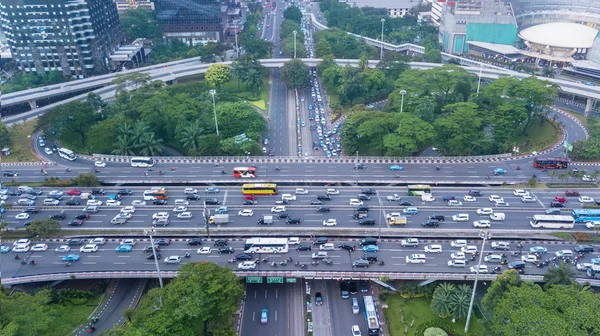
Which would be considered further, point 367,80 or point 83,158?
point 367,80

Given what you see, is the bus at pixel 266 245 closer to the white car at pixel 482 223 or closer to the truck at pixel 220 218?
the truck at pixel 220 218

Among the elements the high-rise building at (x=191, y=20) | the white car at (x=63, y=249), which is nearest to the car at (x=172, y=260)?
the white car at (x=63, y=249)

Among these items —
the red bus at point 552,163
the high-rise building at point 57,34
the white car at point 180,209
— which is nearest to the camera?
the white car at point 180,209

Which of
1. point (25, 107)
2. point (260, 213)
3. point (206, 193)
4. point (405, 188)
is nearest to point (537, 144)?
point (405, 188)

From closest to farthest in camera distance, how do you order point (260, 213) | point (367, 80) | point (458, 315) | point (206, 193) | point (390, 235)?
point (458, 315)
point (390, 235)
point (260, 213)
point (206, 193)
point (367, 80)

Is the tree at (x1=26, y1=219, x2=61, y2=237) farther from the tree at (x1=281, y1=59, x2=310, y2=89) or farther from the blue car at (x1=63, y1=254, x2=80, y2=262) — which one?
the tree at (x1=281, y1=59, x2=310, y2=89)

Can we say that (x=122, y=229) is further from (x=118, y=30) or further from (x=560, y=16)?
(x=560, y=16)

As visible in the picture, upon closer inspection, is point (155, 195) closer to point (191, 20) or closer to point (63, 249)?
point (63, 249)
